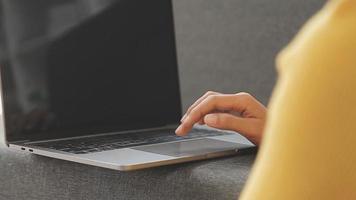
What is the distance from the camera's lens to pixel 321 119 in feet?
1.09

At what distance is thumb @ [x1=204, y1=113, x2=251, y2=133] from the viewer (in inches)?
29.0

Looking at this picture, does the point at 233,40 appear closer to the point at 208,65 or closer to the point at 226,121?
the point at 208,65

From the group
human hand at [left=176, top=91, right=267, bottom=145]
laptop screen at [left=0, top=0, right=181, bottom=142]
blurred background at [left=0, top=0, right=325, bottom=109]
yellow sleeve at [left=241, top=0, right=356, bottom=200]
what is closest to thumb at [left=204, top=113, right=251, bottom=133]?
human hand at [left=176, top=91, right=267, bottom=145]

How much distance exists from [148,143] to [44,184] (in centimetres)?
15

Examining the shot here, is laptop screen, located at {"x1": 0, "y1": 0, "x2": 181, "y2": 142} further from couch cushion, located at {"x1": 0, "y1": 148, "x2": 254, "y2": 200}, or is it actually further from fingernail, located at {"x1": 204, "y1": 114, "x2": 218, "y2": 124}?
fingernail, located at {"x1": 204, "y1": 114, "x2": 218, "y2": 124}

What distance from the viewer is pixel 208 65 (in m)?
1.49

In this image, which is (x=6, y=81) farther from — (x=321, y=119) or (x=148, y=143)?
(x=321, y=119)

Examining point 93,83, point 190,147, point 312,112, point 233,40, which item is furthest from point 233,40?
point 312,112

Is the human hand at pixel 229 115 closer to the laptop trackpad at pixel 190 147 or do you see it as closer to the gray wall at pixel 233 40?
the laptop trackpad at pixel 190 147

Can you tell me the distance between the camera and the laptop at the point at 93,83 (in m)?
0.87

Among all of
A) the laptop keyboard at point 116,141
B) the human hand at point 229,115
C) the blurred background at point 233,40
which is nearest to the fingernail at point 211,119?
the human hand at point 229,115

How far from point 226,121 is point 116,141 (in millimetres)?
204

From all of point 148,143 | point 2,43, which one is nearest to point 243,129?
point 148,143

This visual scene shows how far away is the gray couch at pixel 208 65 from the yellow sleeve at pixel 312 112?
0.41 metres
